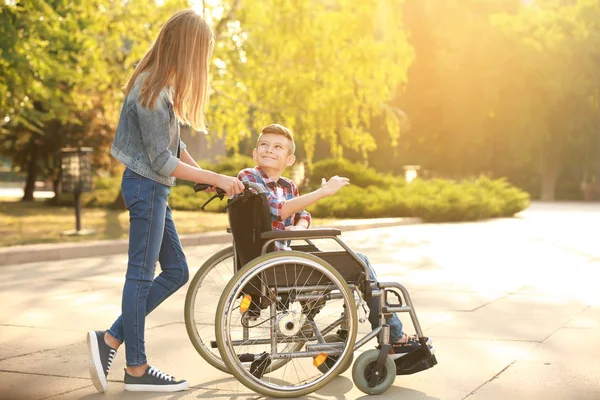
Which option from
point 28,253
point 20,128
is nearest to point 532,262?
point 28,253

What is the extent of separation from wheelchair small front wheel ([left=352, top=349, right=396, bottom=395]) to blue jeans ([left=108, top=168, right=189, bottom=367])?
3.41 feet

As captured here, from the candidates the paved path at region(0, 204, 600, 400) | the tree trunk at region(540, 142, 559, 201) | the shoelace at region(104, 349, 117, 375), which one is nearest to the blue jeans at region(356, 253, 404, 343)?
the paved path at region(0, 204, 600, 400)

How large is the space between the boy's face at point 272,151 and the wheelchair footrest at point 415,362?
3.71 feet

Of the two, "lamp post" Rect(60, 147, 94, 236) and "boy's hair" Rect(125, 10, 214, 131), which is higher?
"boy's hair" Rect(125, 10, 214, 131)

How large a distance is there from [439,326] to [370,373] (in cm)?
227

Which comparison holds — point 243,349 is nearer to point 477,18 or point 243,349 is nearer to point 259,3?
point 259,3

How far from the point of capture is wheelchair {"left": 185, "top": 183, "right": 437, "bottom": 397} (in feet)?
15.1

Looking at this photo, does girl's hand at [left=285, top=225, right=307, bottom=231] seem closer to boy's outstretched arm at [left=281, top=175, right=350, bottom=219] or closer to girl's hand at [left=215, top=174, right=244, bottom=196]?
boy's outstretched arm at [left=281, top=175, right=350, bottom=219]

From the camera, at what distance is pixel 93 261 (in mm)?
12367

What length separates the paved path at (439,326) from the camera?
197 inches

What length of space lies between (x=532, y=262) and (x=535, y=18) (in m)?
32.4

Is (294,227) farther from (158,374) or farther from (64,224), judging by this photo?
(64,224)

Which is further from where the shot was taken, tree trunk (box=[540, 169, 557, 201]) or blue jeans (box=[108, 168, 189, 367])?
tree trunk (box=[540, 169, 557, 201])

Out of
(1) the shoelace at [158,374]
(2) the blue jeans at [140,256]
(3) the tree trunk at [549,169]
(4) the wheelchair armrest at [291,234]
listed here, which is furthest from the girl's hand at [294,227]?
(3) the tree trunk at [549,169]
